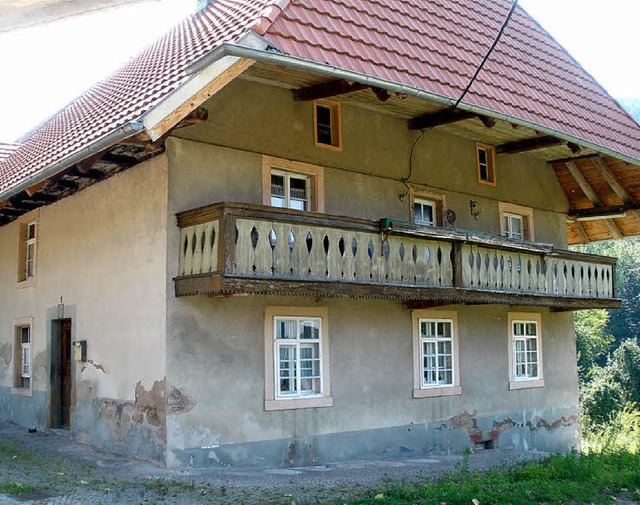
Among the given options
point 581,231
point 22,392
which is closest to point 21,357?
point 22,392

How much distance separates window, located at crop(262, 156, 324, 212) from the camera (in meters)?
13.0

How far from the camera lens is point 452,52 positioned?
14297 mm

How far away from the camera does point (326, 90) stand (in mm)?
12789

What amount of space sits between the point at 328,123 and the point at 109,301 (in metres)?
5.18

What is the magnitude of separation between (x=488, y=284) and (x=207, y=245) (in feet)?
20.0

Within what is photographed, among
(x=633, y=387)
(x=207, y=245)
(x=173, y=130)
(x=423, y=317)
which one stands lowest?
(x=633, y=387)

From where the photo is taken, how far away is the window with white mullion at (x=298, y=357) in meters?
12.8

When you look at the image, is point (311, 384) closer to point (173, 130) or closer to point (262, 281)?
point (262, 281)

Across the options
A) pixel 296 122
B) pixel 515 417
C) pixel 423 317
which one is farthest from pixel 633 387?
pixel 296 122

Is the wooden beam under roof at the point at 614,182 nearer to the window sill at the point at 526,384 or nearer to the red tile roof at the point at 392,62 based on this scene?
the red tile roof at the point at 392,62

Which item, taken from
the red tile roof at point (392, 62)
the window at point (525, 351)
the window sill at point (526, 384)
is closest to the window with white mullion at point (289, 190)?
the red tile roof at point (392, 62)

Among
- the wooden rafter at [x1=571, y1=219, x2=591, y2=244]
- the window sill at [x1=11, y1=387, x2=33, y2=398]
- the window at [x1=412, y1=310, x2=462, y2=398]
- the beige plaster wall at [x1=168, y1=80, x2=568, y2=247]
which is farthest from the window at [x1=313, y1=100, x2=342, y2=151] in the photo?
the wooden rafter at [x1=571, y1=219, x2=591, y2=244]

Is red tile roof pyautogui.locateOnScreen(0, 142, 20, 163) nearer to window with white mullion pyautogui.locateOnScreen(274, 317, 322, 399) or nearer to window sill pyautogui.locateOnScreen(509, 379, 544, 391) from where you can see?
window with white mullion pyautogui.locateOnScreen(274, 317, 322, 399)

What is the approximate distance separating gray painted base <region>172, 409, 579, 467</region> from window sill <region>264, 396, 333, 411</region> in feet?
1.74
